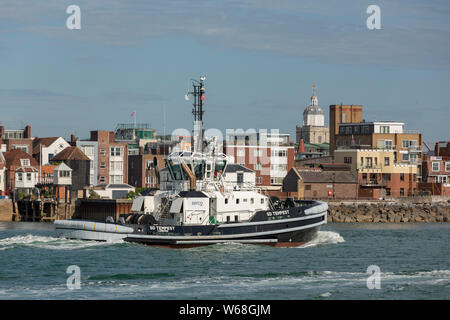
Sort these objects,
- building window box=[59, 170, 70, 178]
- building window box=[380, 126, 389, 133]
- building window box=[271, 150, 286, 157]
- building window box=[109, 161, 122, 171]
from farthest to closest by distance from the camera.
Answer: building window box=[380, 126, 389, 133]
building window box=[271, 150, 286, 157]
building window box=[109, 161, 122, 171]
building window box=[59, 170, 70, 178]

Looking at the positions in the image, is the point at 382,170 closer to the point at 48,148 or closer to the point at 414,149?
the point at 414,149

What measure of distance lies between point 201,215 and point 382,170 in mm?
54934

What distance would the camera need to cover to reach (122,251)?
44812 millimetres

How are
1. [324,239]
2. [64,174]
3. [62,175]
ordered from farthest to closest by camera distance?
[64,174] < [62,175] < [324,239]

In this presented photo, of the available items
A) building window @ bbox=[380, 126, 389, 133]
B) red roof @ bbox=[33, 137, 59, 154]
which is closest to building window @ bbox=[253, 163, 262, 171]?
building window @ bbox=[380, 126, 389, 133]

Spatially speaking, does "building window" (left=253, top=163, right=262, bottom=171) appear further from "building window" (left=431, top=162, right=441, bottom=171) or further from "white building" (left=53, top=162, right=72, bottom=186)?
"building window" (left=431, top=162, right=441, bottom=171)

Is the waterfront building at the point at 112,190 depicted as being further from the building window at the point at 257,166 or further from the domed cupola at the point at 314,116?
the domed cupola at the point at 314,116

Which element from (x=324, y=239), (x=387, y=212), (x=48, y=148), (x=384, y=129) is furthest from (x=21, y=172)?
(x=384, y=129)

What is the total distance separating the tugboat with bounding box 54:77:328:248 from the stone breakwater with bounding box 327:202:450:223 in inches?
1351

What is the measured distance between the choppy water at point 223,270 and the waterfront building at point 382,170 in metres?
44.7

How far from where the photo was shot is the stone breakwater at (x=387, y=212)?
86.1 metres

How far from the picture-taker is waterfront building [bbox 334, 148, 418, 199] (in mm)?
98625

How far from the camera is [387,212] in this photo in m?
87.9
